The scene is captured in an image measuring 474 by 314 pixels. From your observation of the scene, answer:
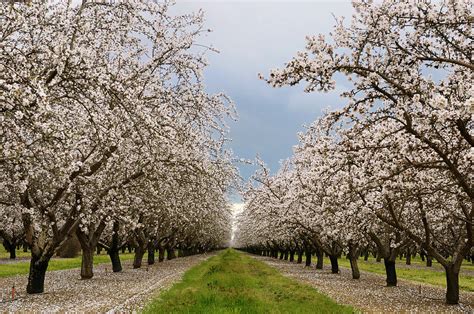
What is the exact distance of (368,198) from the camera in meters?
19.6

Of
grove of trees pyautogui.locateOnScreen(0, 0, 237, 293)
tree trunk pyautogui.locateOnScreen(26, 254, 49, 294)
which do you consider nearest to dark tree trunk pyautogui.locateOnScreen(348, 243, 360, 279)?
grove of trees pyautogui.locateOnScreen(0, 0, 237, 293)

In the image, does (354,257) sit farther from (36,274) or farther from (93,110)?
(93,110)

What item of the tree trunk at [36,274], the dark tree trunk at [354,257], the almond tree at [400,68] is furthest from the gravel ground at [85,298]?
the dark tree trunk at [354,257]

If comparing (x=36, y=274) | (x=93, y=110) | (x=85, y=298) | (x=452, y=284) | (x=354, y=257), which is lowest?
(x=85, y=298)

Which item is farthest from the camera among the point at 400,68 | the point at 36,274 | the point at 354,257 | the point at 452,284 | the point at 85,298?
the point at 354,257

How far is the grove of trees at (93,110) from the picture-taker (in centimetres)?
973

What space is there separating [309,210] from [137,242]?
60.1ft

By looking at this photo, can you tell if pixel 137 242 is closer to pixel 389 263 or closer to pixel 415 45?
pixel 389 263

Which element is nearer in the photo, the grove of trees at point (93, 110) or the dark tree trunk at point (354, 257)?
the grove of trees at point (93, 110)

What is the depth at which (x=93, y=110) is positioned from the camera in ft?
42.3

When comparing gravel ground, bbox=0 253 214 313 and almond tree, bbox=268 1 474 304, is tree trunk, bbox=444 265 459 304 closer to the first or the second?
almond tree, bbox=268 1 474 304

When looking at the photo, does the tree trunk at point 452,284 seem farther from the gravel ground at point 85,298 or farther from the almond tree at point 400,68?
the gravel ground at point 85,298

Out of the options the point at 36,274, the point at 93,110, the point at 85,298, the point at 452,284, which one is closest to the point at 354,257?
the point at 452,284

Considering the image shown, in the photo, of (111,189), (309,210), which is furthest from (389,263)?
(111,189)
